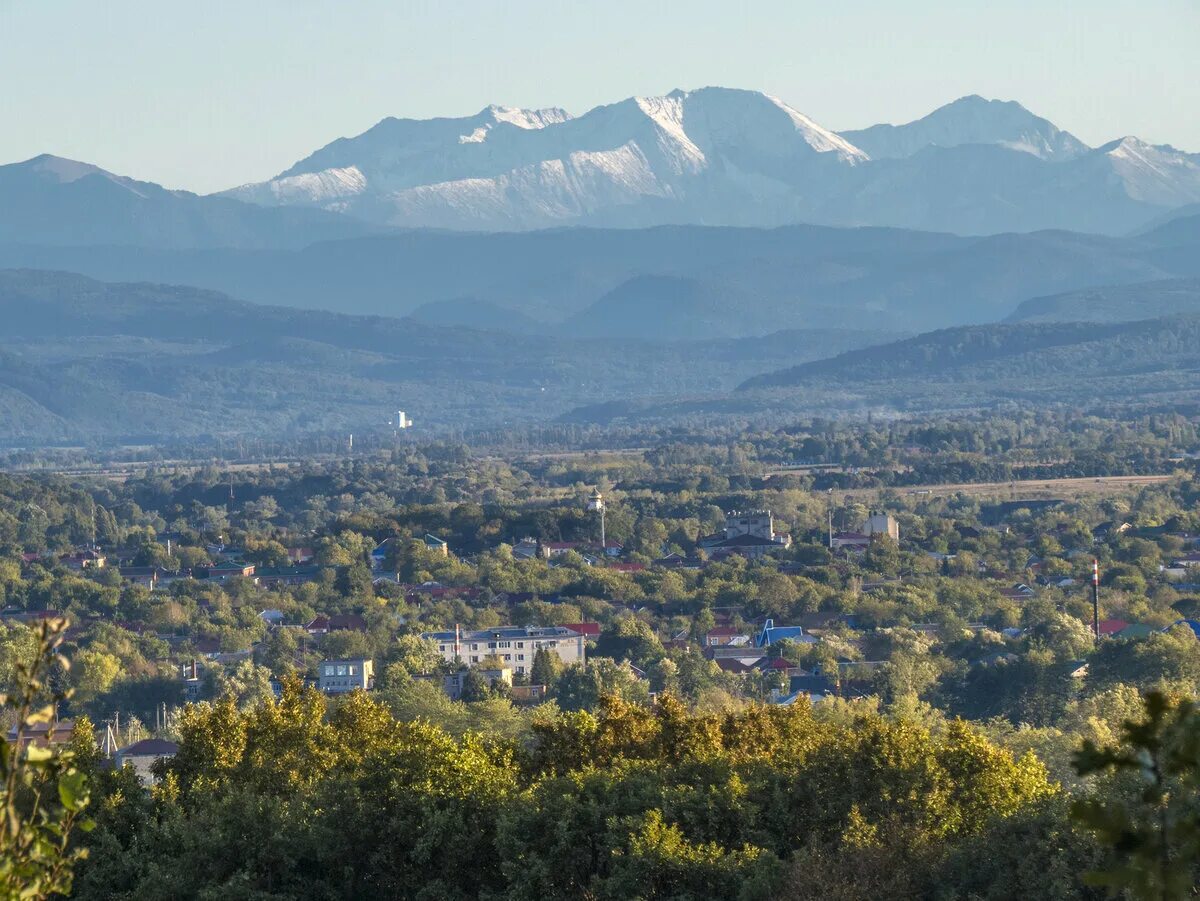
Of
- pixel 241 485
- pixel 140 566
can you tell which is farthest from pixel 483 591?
pixel 241 485

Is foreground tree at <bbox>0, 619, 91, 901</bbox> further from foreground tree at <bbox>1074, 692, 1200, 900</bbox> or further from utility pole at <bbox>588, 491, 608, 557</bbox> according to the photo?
utility pole at <bbox>588, 491, 608, 557</bbox>

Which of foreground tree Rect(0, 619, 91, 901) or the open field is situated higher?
foreground tree Rect(0, 619, 91, 901)

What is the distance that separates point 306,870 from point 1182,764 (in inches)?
763

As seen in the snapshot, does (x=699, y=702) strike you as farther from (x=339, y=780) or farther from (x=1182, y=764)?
(x=1182, y=764)

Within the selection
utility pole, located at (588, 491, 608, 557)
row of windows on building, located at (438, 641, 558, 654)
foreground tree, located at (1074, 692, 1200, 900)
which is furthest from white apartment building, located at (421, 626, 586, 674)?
foreground tree, located at (1074, 692, 1200, 900)

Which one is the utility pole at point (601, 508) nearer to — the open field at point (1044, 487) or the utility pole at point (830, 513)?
the utility pole at point (830, 513)

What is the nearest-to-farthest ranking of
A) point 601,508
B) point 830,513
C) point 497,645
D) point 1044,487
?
point 497,645
point 601,508
point 830,513
point 1044,487

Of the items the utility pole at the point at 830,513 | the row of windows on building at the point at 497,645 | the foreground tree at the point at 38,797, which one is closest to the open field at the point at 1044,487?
the utility pole at the point at 830,513

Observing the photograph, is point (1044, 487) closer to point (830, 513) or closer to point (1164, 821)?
point (830, 513)

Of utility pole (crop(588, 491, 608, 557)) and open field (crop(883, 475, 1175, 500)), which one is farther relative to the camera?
open field (crop(883, 475, 1175, 500))

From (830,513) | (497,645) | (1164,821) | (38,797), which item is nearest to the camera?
(1164,821)

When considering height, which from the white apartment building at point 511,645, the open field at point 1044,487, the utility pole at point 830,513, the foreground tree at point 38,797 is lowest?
the open field at point 1044,487

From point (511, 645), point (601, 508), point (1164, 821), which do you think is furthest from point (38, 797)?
point (601, 508)

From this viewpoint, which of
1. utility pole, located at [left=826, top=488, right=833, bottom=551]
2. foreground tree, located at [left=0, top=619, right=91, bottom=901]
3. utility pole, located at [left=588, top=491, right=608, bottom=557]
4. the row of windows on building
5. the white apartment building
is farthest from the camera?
utility pole, located at [left=588, top=491, right=608, bottom=557]
